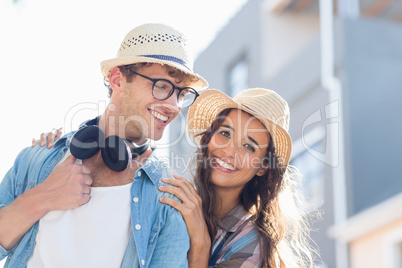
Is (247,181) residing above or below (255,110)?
below

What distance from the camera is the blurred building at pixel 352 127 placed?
932 cm

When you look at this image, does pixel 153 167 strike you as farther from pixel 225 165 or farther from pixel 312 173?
pixel 312 173

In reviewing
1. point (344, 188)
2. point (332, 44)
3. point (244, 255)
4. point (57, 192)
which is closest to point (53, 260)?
point (57, 192)

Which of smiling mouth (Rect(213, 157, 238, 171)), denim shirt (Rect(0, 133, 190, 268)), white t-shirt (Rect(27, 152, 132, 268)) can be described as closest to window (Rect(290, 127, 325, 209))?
smiling mouth (Rect(213, 157, 238, 171))

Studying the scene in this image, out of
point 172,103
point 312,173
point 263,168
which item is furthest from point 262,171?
point 312,173

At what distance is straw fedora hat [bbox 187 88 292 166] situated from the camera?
3.48 meters

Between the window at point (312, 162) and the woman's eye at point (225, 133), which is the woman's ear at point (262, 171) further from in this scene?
the window at point (312, 162)

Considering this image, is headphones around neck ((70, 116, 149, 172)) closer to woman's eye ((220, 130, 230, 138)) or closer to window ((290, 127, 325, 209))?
woman's eye ((220, 130, 230, 138))

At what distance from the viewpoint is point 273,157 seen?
3598mm

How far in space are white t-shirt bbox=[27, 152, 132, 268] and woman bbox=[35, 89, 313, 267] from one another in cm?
55

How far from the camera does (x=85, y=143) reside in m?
2.95

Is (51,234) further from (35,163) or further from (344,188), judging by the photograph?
(344,188)

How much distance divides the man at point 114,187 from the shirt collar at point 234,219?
0.50 meters

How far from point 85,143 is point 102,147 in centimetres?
8
